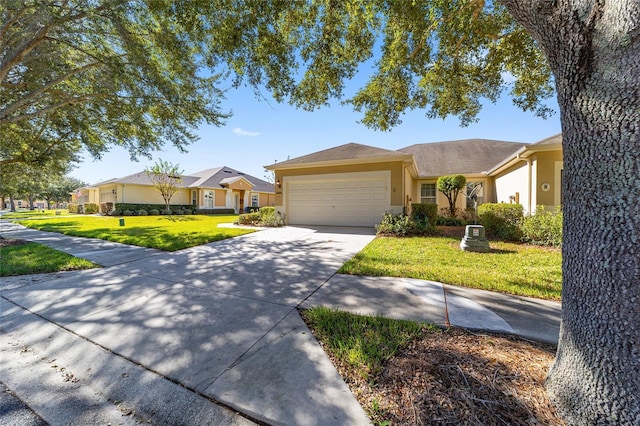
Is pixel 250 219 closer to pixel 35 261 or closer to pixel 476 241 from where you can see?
pixel 35 261

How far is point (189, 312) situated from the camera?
10.5 feet

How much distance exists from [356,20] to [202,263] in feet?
21.7

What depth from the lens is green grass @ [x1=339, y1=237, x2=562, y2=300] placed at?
162 inches

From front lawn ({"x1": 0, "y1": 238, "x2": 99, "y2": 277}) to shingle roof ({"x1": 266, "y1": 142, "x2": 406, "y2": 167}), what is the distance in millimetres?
8978

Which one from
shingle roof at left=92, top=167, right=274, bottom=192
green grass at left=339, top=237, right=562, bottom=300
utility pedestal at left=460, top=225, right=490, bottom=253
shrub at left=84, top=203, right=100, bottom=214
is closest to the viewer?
green grass at left=339, top=237, right=562, bottom=300

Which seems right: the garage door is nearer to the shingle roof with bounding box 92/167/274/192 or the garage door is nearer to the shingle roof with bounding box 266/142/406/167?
the shingle roof with bounding box 266/142/406/167

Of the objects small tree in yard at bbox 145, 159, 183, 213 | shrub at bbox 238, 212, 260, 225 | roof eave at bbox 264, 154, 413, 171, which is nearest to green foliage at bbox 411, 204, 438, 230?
roof eave at bbox 264, 154, 413, 171

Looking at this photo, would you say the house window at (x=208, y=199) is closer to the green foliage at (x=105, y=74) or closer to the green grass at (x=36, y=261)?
the green foliage at (x=105, y=74)

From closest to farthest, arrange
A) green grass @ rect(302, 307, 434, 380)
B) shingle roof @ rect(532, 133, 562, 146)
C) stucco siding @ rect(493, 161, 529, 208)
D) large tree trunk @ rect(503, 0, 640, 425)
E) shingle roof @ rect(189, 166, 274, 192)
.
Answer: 1. large tree trunk @ rect(503, 0, 640, 425)
2. green grass @ rect(302, 307, 434, 380)
3. shingle roof @ rect(532, 133, 562, 146)
4. stucco siding @ rect(493, 161, 529, 208)
5. shingle roof @ rect(189, 166, 274, 192)

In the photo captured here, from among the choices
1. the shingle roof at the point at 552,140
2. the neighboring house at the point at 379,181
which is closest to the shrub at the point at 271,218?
the neighboring house at the point at 379,181

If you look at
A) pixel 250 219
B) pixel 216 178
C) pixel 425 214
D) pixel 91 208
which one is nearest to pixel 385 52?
pixel 425 214

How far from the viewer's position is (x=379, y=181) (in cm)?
1146

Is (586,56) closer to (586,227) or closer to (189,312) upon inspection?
(586,227)

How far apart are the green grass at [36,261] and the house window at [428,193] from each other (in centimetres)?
1567
